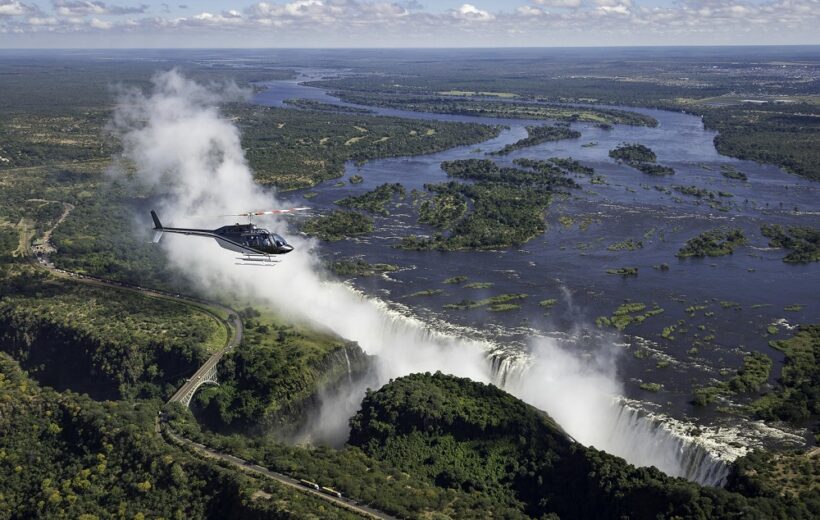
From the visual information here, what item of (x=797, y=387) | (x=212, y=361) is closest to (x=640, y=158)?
(x=797, y=387)

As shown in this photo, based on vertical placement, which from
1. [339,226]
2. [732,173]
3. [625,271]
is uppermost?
[732,173]

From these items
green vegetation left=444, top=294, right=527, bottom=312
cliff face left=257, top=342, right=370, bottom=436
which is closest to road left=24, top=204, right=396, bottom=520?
cliff face left=257, top=342, right=370, bottom=436

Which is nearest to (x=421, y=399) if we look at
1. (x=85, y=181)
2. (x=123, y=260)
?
(x=123, y=260)

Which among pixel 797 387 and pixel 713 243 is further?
pixel 713 243

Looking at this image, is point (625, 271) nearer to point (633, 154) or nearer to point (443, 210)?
point (443, 210)

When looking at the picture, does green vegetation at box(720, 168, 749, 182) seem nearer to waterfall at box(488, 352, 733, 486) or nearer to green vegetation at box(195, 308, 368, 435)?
waterfall at box(488, 352, 733, 486)
